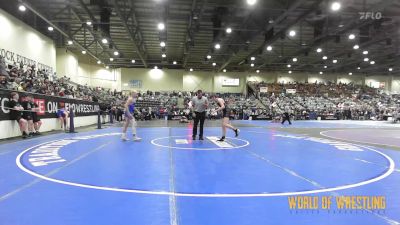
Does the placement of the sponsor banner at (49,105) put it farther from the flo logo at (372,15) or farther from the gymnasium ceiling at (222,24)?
the flo logo at (372,15)

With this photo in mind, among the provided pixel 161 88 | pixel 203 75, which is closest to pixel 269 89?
pixel 203 75

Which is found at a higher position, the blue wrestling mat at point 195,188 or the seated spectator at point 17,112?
the seated spectator at point 17,112

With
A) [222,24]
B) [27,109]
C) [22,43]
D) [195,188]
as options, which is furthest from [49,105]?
[222,24]

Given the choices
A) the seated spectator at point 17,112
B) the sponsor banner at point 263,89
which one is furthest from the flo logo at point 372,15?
the sponsor banner at point 263,89

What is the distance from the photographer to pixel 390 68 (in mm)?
46469

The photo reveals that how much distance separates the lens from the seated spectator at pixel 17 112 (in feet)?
35.0

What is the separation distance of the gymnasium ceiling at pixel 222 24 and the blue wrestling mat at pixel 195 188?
13.1 m

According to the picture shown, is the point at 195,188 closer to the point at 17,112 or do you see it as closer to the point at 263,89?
the point at 17,112

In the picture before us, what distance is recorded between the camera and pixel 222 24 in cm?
2366

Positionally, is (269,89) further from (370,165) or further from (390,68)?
(370,165)

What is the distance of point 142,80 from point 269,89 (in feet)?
64.8

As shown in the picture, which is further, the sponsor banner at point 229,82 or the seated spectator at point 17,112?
the sponsor banner at point 229,82

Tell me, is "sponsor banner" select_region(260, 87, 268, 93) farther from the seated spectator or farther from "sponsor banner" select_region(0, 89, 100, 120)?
the seated spectator

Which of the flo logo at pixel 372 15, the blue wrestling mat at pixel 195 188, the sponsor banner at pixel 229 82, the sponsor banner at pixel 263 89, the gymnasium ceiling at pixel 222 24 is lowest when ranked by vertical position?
the blue wrestling mat at pixel 195 188
